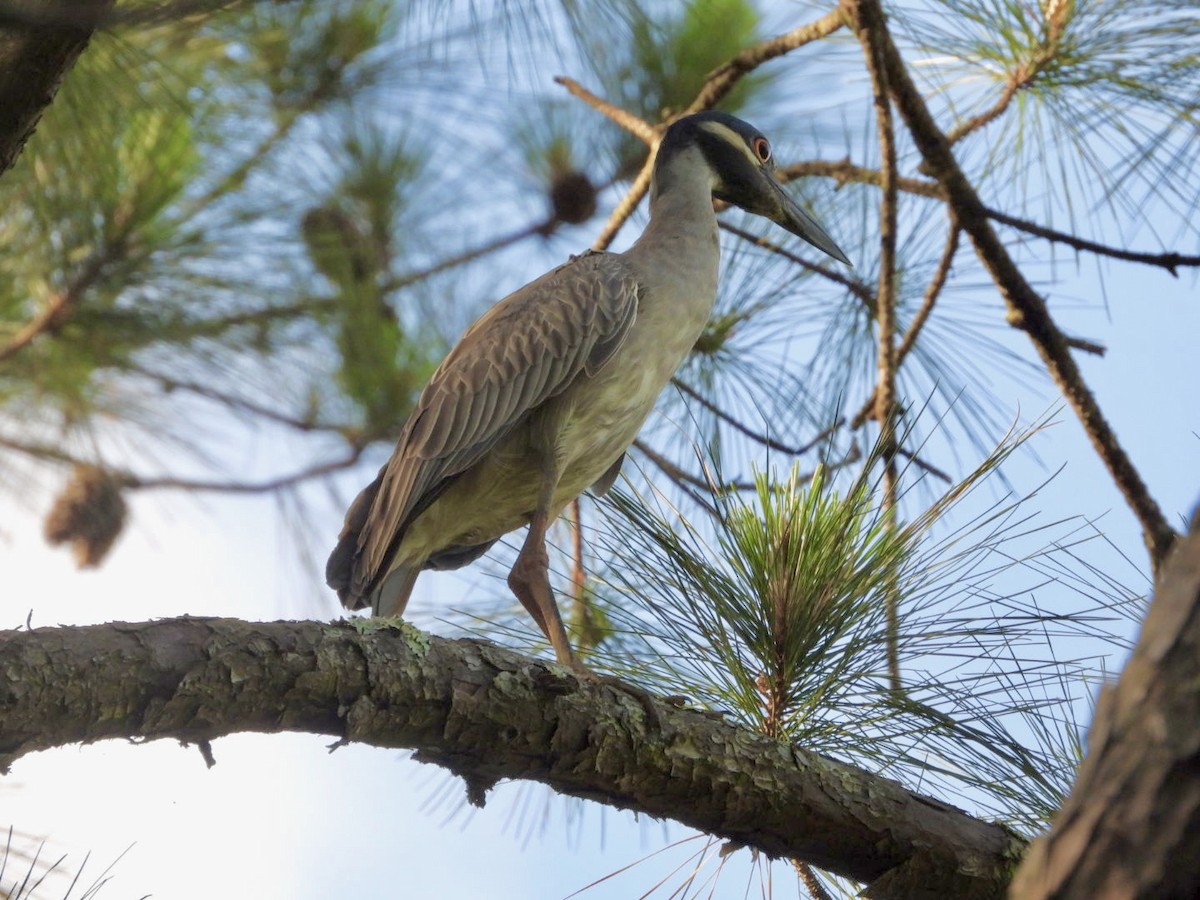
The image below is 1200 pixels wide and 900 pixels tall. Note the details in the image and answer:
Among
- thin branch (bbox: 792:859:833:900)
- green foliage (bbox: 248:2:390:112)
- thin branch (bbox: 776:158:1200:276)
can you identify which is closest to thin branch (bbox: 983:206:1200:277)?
thin branch (bbox: 776:158:1200:276)

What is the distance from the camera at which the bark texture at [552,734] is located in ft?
6.11

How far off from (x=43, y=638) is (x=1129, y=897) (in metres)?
1.42

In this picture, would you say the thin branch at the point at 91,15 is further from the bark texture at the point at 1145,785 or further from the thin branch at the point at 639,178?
the thin branch at the point at 639,178

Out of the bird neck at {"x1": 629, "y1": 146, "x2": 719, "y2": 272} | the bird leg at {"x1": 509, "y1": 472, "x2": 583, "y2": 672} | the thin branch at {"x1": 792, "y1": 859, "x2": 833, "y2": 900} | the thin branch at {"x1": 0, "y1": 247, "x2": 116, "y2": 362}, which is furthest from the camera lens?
the thin branch at {"x1": 0, "y1": 247, "x2": 116, "y2": 362}

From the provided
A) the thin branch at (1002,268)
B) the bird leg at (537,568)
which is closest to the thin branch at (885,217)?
the thin branch at (1002,268)

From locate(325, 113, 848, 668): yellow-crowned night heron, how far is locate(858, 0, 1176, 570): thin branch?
64cm

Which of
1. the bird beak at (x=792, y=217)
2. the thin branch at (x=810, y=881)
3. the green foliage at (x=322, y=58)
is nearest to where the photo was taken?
the thin branch at (x=810, y=881)

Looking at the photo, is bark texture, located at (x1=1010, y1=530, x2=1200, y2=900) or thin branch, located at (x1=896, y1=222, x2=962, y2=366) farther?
thin branch, located at (x1=896, y1=222, x2=962, y2=366)

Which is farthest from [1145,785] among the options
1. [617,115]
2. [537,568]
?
[617,115]

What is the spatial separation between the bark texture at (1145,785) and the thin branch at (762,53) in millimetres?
2688

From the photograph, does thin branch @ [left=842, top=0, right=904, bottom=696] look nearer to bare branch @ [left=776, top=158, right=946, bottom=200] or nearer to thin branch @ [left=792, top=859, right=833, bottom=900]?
bare branch @ [left=776, top=158, right=946, bottom=200]

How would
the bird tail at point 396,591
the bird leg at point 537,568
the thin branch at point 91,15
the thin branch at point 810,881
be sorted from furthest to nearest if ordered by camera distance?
the bird tail at point 396,591
the bird leg at point 537,568
the thin branch at point 810,881
the thin branch at point 91,15

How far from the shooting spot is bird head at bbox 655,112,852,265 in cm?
382

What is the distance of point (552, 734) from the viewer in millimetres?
2105
